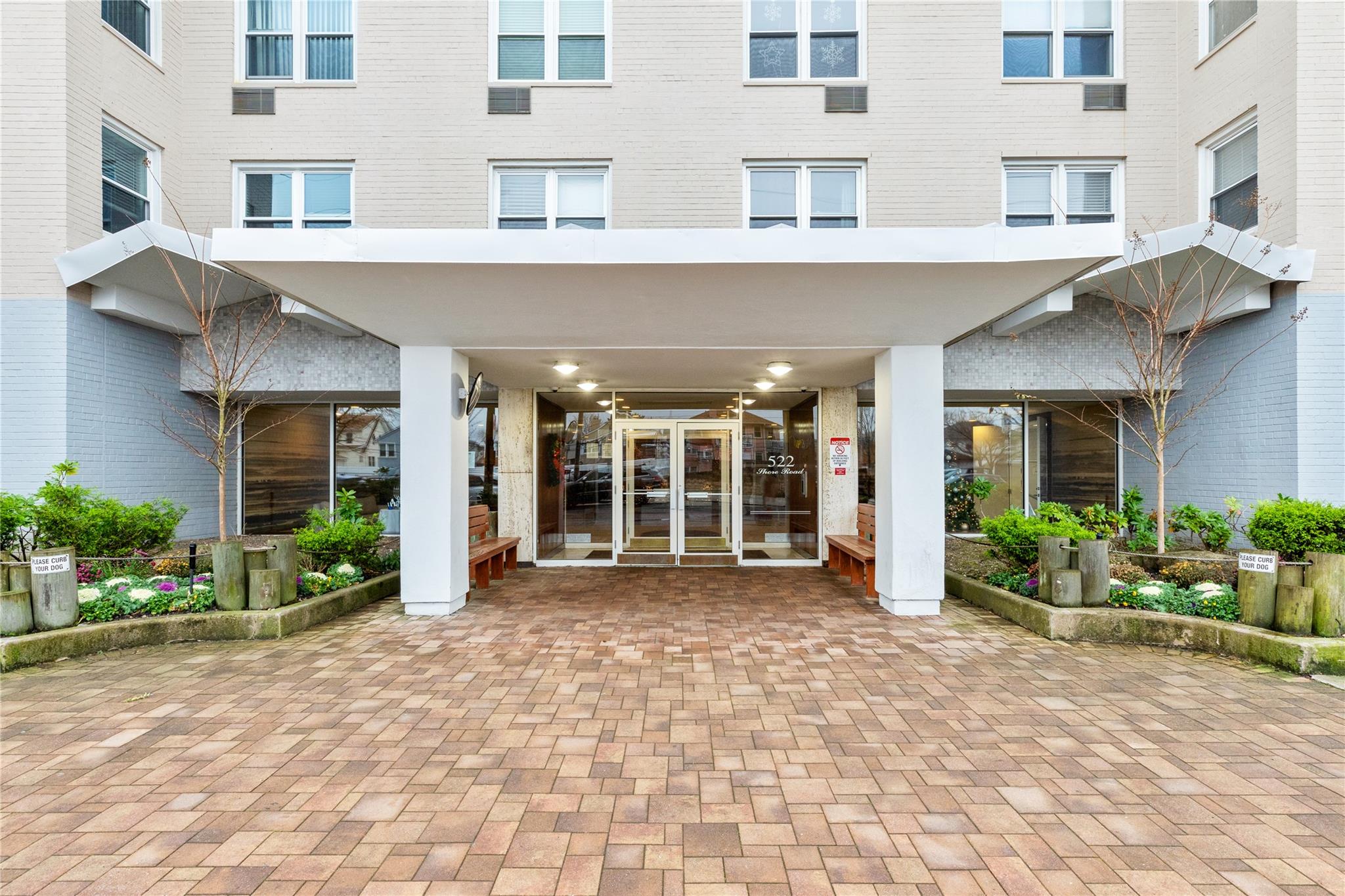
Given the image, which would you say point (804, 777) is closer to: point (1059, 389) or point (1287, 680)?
point (1287, 680)

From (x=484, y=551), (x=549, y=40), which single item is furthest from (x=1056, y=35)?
(x=484, y=551)

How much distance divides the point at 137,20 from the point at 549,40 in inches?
232

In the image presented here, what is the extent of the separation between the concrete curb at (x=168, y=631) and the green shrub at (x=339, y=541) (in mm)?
921

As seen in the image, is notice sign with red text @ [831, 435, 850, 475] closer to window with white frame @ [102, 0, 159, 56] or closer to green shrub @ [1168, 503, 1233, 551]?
green shrub @ [1168, 503, 1233, 551]

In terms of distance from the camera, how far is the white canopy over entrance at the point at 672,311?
4.36 metres

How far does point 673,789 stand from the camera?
3.19 meters

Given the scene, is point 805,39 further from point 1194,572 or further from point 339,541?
point 339,541

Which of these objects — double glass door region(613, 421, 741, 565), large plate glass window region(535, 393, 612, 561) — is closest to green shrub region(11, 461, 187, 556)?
large plate glass window region(535, 393, 612, 561)

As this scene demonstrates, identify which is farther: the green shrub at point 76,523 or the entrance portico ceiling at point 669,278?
the green shrub at point 76,523

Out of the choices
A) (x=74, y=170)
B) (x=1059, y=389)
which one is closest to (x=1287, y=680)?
(x=1059, y=389)

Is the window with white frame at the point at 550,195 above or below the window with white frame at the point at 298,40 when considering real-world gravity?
below

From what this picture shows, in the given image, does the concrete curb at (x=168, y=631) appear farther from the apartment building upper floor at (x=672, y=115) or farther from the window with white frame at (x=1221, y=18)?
the window with white frame at (x=1221, y=18)

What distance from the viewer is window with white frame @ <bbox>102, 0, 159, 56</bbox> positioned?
28.9ft

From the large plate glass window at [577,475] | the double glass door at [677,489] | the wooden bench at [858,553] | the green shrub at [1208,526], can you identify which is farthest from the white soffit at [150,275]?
the green shrub at [1208,526]
